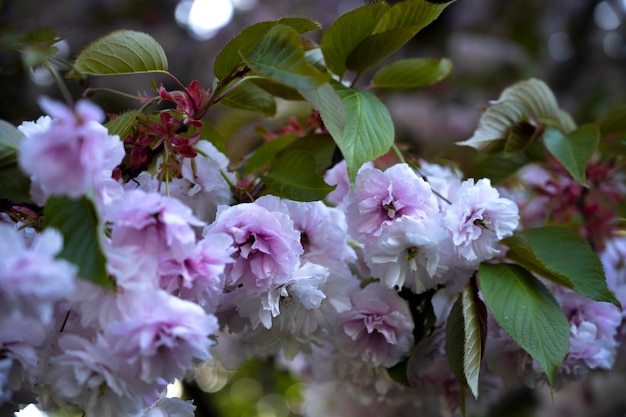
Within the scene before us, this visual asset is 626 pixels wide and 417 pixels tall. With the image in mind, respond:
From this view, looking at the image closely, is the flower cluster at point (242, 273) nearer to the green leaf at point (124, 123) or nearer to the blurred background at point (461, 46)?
the green leaf at point (124, 123)

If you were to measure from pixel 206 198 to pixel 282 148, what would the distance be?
0.65 ft

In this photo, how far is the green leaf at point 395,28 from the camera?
71 centimetres

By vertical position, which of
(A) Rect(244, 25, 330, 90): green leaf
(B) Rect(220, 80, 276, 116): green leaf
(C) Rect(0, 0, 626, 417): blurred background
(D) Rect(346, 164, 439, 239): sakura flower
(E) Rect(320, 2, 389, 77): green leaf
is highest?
(A) Rect(244, 25, 330, 90): green leaf

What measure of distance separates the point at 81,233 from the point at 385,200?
31 centimetres

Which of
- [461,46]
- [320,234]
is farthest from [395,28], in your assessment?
[461,46]

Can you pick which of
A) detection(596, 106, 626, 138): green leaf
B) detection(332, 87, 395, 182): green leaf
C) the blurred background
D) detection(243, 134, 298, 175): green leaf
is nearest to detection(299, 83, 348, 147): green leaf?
detection(332, 87, 395, 182): green leaf

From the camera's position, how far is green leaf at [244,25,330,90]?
570 millimetres

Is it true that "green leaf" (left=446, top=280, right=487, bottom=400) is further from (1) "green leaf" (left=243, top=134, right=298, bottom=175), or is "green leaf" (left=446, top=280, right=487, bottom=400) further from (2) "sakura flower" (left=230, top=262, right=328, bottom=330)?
(1) "green leaf" (left=243, top=134, right=298, bottom=175)

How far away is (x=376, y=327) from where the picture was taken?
0.74 meters

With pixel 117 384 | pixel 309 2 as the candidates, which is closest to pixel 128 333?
pixel 117 384

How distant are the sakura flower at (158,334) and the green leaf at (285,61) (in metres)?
0.22

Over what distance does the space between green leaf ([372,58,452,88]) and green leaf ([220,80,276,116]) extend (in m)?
0.15

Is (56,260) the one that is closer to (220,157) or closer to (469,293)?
(220,157)

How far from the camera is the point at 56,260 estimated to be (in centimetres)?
48
